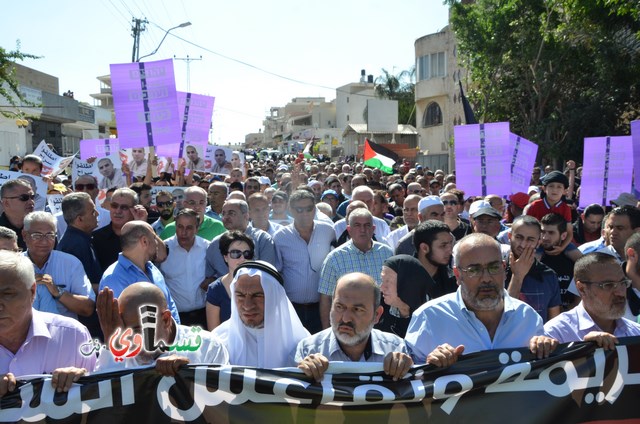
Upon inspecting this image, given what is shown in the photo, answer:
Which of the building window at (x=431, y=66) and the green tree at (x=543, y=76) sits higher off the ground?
the building window at (x=431, y=66)

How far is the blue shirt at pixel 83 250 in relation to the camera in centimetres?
546

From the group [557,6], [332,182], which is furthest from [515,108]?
[332,182]

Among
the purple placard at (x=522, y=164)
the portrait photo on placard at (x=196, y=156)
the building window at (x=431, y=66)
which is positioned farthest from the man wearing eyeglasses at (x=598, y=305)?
the building window at (x=431, y=66)

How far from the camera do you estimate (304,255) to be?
646 cm

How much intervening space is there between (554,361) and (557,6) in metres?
15.3

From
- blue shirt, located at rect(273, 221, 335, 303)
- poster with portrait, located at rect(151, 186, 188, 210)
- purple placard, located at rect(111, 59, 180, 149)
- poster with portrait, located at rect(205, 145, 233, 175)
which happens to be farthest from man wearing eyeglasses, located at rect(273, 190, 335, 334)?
poster with portrait, located at rect(205, 145, 233, 175)

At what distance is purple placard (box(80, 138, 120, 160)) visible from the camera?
1221 centimetres

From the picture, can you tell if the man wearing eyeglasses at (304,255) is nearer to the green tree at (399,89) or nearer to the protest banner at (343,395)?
the protest banner at (343,395)

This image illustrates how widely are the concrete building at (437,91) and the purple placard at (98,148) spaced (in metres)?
27.7

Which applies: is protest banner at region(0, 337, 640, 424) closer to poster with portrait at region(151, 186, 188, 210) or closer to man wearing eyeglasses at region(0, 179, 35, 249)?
man wearing eyeglasses at region(0, 179, 35, 249)

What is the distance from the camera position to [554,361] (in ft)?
11.1

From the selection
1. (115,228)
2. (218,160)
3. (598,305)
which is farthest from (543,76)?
(598,305)

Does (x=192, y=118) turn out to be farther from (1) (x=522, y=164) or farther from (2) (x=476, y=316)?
(2) (x=476, y=316)

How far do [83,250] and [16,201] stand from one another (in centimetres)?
99
